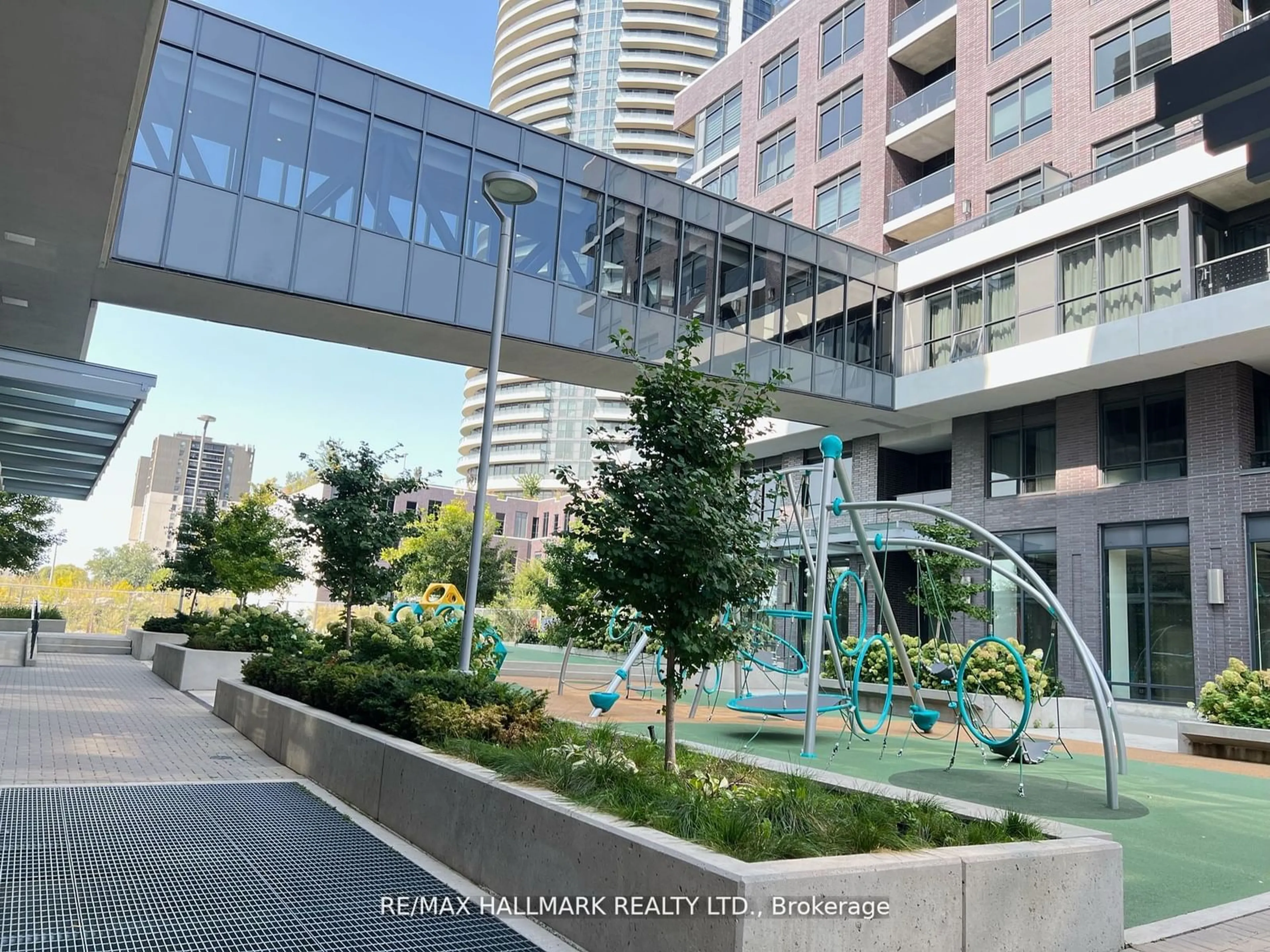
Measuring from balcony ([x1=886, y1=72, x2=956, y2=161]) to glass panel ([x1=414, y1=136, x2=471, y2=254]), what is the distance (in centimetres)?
1651

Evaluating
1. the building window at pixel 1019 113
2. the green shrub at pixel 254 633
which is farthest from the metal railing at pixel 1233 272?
the green shrub at pixel 254 633

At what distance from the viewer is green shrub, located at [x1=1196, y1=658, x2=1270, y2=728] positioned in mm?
13664

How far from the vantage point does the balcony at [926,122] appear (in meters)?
28.9

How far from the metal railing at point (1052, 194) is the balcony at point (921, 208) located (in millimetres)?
777

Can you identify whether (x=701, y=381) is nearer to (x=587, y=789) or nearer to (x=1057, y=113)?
(x=587, y=789)

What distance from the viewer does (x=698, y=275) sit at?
2316 cm

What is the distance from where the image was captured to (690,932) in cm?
396

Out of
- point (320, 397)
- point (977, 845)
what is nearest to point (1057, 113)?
point (977, 845)

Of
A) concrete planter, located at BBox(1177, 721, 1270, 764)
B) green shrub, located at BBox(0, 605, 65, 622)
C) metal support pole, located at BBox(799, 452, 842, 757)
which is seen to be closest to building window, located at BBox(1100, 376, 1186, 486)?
concrete planter, located at BBox(1177, 721, 1270, 764)

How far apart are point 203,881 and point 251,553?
66.8ft

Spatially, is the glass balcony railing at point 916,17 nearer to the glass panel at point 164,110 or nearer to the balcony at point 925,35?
the balcony at point 925,35

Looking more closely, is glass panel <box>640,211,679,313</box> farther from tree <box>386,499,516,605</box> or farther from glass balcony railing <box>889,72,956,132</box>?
tree <box>386,499,516,605</box>

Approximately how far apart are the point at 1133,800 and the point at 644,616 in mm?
5929

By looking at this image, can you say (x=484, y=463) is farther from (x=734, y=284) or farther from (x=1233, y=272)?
(x=1233, y=272)
